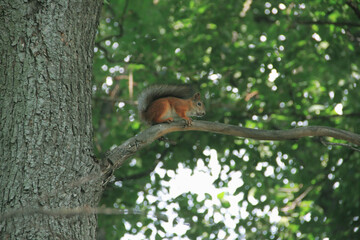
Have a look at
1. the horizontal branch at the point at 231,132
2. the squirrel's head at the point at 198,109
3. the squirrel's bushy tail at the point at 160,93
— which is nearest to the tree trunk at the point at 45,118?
the horizontal branch at the point at 231,132

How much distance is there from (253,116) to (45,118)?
306 centimetres

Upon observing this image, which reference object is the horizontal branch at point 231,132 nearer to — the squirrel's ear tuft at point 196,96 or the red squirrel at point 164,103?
the red squirrel at point 164,103

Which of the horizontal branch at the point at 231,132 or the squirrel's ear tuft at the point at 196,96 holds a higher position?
the squirrel's ear tuft at the point at 196,96

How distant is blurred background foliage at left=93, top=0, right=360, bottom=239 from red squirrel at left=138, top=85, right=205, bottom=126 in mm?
535

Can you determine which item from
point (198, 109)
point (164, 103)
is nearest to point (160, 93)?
point (164, 103)

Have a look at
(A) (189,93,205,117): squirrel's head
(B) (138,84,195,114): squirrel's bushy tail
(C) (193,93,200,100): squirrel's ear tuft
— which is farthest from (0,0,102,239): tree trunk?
(C) (193,93,200,100): squirrel's ear tuft

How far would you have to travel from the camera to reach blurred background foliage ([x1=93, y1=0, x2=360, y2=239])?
4480 millimetres

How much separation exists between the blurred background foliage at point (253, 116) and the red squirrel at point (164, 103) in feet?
1.76

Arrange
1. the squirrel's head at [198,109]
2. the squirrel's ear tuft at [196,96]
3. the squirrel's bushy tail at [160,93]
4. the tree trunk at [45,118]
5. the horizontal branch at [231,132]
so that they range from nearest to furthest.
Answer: the tree trunk at [45,118] → the horizontal branch at [231,132] → the squirrel's bushy tail at [160,93] → the squirrel's head at [198,109] → the squirrel's ear tuft at [196,96]

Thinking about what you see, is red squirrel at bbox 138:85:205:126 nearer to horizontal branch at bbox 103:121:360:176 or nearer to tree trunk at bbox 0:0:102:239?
horizontal branch at bbox 103:121:360:176

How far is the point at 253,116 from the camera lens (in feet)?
15.4

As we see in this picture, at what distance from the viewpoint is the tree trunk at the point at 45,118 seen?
1829 mm

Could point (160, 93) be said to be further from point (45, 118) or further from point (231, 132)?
point (45, 118)

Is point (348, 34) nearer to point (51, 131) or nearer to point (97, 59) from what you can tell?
point (97, 59)
